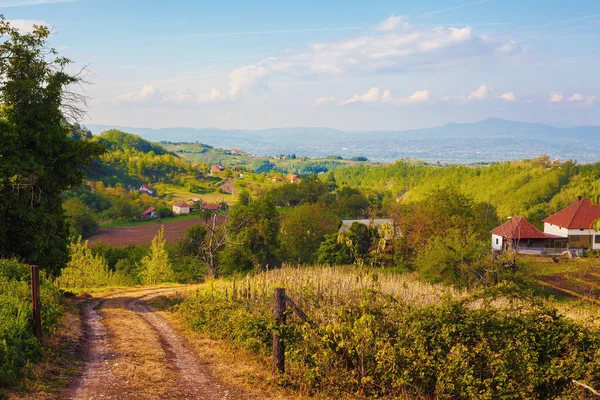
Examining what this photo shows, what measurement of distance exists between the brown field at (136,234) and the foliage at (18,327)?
56469mm

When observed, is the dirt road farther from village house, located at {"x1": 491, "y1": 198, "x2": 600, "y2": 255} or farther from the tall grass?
village house, located at {"x1": 491, "y1": 198, "x2": 600, "y2": 255}

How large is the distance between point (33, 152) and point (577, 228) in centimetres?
5702

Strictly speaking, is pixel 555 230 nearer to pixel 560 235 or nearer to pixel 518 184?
pixel 560 235

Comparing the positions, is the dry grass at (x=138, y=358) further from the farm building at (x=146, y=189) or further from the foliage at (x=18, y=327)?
the farm building at (x=146, y=189)

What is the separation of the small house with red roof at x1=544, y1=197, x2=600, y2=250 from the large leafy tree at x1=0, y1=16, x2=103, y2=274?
54267 millimetres

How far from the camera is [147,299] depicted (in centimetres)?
1967

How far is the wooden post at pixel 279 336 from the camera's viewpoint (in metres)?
8.79

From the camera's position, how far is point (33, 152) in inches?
709

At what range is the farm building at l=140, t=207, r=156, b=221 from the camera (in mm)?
100831

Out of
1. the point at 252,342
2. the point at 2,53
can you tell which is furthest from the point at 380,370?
the point at 2,53

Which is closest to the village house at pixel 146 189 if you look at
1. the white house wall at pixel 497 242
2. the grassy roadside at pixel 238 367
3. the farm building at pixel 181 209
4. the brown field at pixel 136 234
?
the farm building at pixel 181 209

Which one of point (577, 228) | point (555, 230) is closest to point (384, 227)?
point (577, 228)

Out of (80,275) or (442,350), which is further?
(80,275)

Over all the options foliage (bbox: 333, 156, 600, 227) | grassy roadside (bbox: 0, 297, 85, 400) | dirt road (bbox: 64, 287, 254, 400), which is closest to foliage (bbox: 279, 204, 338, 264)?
foliage (bbox: 333, 156, 600, 227)
